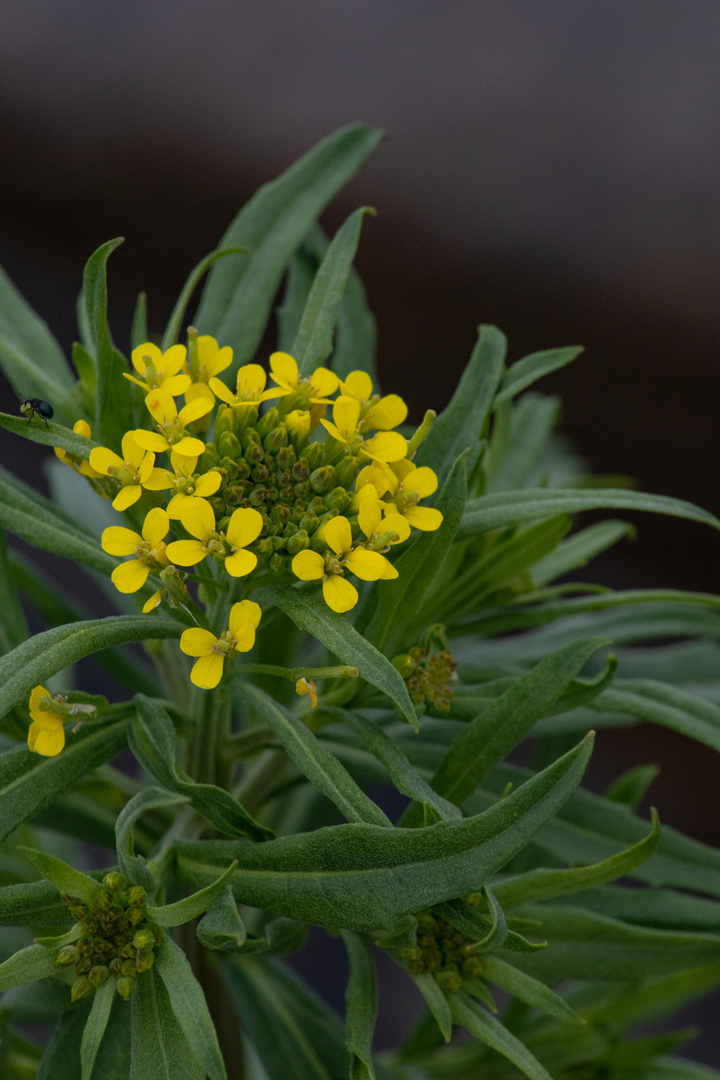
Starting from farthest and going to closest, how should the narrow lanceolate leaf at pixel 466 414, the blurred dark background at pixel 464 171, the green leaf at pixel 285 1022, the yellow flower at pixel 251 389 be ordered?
the blurred dark background at pixel 464 171
the green leaf at pixel 285 1022
the narrow lanceolate leaf at pixel 466 414
the yellow flower at pixel 251 389

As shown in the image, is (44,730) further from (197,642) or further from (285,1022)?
(285,1022)

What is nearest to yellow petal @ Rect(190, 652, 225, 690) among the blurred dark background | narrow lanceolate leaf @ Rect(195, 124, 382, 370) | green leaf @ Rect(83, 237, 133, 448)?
green leaf @ Rect(83, 237, 133, 448)

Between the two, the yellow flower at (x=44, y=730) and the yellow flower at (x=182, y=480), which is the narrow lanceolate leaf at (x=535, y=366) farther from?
the yellow flower at (x=44, y=730)

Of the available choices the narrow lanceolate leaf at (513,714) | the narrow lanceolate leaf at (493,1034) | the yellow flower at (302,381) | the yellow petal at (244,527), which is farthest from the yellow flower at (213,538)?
the narrow lanceolate leaf at (493,1034)

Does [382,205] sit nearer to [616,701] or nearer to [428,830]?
[616,701]

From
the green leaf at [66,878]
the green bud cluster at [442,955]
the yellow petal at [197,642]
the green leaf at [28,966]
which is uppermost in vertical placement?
the yellow petal at [197,642]

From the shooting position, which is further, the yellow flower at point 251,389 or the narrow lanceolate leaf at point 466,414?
the narrow lanceolate leaf at point 466,414

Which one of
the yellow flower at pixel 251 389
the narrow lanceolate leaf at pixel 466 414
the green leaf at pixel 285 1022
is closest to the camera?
the yellow flower at pixel 251 389

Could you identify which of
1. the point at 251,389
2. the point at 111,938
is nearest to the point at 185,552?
the point at 251,389
